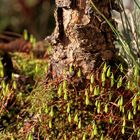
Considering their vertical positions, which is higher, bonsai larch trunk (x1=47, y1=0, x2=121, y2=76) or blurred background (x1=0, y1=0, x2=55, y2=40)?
blurred background (x1=0, y1=0, x2=55, y2=40)

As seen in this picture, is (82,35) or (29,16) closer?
(82,35)

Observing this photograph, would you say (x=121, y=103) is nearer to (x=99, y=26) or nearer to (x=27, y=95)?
(x=99, y=26)

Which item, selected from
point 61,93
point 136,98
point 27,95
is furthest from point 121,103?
point 27,95

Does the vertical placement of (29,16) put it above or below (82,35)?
above

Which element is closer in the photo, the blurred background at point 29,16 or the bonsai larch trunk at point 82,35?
the bonsai larch trunk at point 82,35
